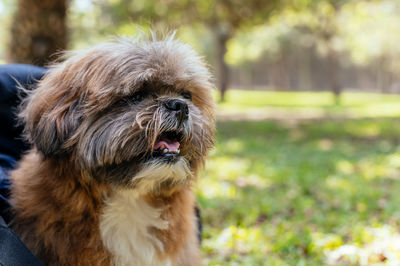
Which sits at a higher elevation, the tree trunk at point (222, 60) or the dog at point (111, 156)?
the tree trunk at point (222, 60)

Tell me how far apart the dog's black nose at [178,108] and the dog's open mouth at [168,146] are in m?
0.10

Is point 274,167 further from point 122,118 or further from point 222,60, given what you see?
point 222,60

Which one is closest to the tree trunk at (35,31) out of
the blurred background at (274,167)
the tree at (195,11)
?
the blurred background at (274,167)

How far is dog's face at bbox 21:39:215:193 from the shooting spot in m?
Result: 2.12

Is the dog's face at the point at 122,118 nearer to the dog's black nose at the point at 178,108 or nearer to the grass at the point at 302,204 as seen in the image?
the dog's black nose at the point at 178,108

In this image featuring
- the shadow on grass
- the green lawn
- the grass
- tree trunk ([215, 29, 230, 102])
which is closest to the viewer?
the grass

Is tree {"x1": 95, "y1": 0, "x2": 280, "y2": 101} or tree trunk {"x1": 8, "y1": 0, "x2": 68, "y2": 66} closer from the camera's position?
tree trunk {"x1": 8, "y1": 0, "x2": 68, "y2": 66}

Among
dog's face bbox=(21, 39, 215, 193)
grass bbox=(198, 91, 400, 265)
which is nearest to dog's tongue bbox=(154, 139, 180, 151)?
dog's face bbox=(21, 39, 215, 193)

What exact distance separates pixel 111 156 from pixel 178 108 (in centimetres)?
42

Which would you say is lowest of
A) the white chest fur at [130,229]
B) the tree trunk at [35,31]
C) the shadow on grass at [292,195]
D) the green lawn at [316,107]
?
the shadow on grass at [292,195]

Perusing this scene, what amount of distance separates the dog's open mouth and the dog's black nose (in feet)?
0.34

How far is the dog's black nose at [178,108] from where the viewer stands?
2.16m

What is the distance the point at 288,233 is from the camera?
4.00 m

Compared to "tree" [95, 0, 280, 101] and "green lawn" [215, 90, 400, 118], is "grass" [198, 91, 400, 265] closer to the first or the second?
"tree" [95, 0, 280, 101]
